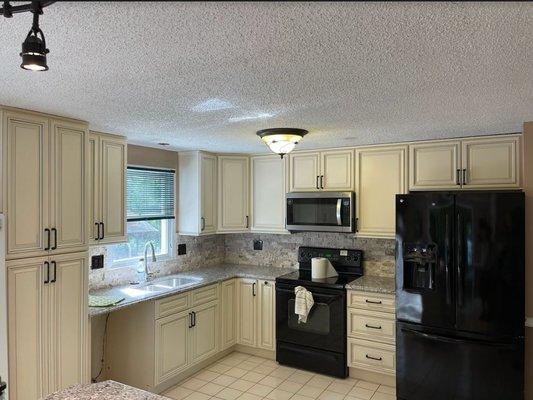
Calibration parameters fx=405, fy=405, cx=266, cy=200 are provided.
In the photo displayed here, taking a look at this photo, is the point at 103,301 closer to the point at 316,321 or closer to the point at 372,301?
the point at 316,321

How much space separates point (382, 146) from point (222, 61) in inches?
97.3

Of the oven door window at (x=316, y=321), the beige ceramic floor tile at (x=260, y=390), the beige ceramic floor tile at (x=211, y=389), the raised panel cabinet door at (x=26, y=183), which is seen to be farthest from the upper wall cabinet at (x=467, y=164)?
the raised panel cabinet door at (x=26, y=183)

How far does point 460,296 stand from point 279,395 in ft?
5.48

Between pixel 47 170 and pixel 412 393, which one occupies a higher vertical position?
pixel 47 170

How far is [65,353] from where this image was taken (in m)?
2.66

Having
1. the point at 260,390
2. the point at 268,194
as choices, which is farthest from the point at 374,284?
the point at 268,194

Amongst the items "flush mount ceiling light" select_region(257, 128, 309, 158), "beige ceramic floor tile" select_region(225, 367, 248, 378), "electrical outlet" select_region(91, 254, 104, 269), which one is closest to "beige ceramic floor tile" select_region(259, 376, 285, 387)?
"beige ceramic floor tile" select_region(225, 367, 248, 378)

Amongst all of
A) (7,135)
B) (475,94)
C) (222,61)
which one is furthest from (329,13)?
(7,135)

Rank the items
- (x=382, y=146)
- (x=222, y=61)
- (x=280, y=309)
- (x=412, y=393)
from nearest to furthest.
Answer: (x=222, y=61), (x=412, y=393), (x=382, y=146), (x=280, y=309)

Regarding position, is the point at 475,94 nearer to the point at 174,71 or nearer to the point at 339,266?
the point at 174,71

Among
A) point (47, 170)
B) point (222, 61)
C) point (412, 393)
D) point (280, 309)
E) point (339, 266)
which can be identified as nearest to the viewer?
point (222, 61)

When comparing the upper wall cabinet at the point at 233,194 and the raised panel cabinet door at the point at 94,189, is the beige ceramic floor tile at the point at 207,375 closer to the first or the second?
the upper wall cabinet at the point at 233,194

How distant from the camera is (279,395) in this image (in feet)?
11.2

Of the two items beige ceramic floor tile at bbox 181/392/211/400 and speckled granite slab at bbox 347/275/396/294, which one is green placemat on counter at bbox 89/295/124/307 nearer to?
beige ceramic floor tile at bbox 181/392/211/400
